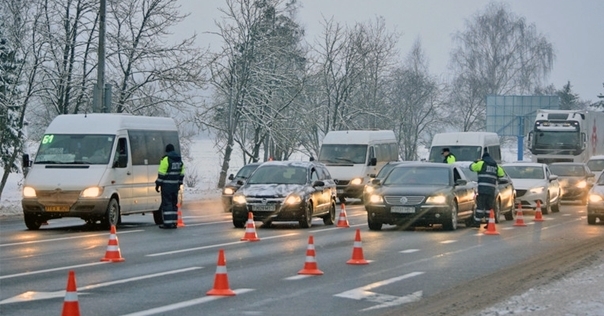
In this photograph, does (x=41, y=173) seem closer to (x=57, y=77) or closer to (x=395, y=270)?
(x=395, y=270)

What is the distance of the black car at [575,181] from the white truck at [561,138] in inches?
276

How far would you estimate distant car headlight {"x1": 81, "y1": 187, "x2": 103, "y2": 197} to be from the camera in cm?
2453

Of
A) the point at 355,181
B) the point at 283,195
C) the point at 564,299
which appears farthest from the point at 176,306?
the point at 355,181

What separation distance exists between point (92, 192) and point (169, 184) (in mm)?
1875

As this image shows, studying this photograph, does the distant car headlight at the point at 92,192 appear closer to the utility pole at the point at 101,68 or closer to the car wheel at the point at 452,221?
the car wheel at the point at 452,221

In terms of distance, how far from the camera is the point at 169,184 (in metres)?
25.8

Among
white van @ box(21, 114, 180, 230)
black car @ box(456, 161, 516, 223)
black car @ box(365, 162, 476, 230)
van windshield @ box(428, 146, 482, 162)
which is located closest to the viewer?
white van @ box(21, 114, 180, 230)

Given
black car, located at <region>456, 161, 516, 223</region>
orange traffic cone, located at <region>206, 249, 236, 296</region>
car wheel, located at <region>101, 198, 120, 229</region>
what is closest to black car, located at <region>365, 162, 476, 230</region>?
black car, located at <region>456, 161, 516, 223</region>

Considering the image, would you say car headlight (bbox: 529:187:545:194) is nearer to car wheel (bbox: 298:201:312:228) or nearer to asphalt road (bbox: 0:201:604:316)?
asphalt road (bbox: 0:201:604:316)

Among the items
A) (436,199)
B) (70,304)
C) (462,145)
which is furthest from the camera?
(462,145)

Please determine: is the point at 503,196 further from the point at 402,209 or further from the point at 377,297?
the point at 377,297

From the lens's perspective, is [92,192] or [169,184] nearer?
[92,192]

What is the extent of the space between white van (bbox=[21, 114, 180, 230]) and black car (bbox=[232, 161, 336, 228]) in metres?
2.33

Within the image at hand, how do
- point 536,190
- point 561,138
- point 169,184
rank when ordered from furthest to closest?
point 561,138, point 536,190, point 169,184
